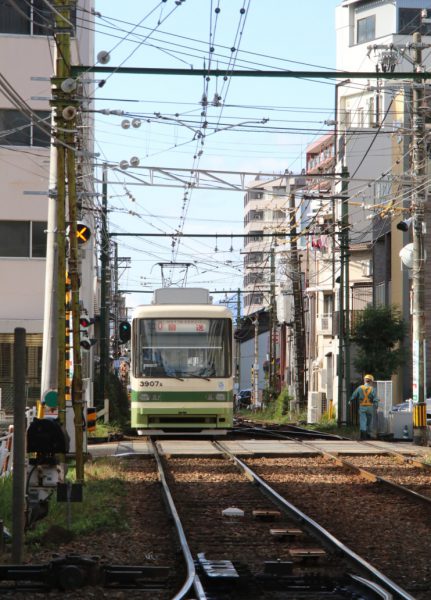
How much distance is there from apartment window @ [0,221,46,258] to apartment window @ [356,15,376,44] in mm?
43909

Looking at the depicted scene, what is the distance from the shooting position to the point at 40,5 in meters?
35.8

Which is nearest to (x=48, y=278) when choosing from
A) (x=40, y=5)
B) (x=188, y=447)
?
(x=188, y=447)

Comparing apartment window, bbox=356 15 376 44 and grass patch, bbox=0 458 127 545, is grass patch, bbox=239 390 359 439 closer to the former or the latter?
grass patch, bbox=0 458 127 545

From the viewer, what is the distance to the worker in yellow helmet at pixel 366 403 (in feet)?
99.5

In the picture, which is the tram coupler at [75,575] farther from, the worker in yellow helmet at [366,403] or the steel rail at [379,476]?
the worker in yellow helmet at [366,403]

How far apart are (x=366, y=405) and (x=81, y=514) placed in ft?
57.8

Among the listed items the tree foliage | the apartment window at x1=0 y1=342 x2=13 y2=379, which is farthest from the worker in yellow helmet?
the tree foliage

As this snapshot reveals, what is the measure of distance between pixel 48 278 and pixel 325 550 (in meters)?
12.1

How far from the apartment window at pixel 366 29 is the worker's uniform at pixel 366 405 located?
4927cm

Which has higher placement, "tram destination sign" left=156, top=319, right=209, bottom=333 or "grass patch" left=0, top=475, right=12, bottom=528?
"tram destination sign" left=156, top=319, right=209, bottom=333

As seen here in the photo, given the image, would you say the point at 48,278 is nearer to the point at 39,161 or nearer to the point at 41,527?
the point at 41,527

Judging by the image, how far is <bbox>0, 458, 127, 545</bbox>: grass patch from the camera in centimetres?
1214

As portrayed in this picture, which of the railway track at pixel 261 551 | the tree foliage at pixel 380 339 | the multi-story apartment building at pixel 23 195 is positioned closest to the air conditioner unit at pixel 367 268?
the tree foliage at pixel 380 339

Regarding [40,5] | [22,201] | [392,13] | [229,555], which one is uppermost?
[392,13]
